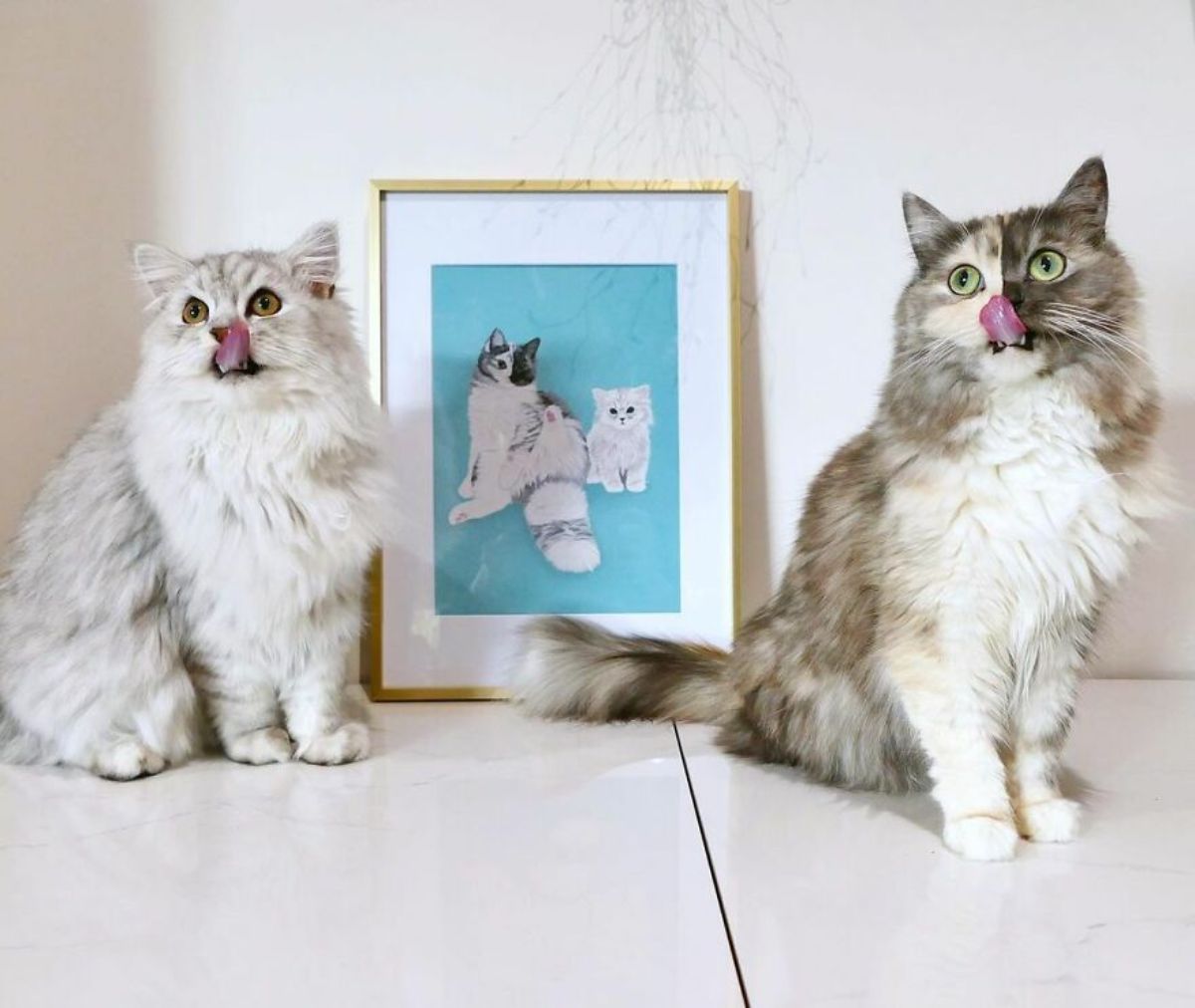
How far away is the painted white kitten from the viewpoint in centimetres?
193

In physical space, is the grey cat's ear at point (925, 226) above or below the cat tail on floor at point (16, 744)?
above

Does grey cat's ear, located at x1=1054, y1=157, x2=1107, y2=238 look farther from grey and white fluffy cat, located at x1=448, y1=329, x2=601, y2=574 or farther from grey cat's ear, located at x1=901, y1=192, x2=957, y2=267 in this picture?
grey and white fluffy cat, located at x1=448, y1=329, x2=601, y2=574

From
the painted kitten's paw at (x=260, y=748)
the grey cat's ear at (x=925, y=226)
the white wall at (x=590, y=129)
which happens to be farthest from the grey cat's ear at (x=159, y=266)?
the grey cat's ear at (x=925, y=226)

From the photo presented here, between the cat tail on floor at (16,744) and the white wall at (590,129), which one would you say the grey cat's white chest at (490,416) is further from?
the cat tail on floor at (16,744)

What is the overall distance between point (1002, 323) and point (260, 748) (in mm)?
1104

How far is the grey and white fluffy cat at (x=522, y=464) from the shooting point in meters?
1.92

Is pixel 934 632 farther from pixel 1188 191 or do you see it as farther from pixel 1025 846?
pixel 1188 191

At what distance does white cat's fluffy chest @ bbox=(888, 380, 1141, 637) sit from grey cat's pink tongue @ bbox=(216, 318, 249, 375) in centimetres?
88

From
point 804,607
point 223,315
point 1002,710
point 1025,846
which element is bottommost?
point 1025,846

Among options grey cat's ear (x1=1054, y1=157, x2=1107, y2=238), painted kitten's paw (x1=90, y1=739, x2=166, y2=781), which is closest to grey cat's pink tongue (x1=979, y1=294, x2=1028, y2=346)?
grey cat's ear (x1=1054, y1=157, x2=1107, y2=238)

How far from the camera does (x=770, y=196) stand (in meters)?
1.96

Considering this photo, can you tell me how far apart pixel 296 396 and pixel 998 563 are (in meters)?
0.93

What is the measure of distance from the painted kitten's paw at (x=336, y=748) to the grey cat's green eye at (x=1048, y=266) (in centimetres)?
106

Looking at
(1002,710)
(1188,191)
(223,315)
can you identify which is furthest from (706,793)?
(1188,191)
